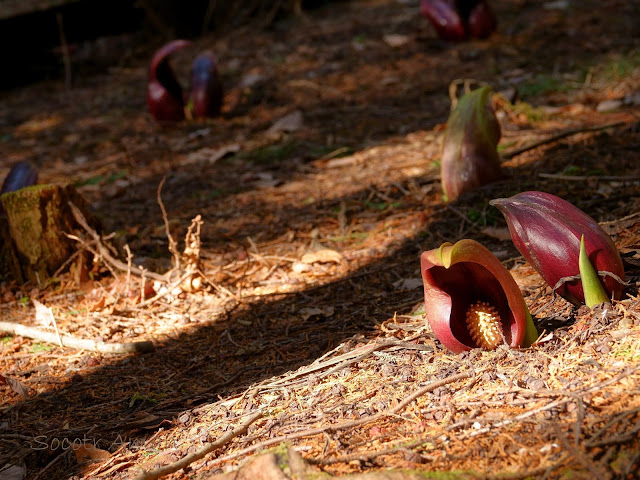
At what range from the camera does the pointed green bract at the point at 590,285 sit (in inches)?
67.8

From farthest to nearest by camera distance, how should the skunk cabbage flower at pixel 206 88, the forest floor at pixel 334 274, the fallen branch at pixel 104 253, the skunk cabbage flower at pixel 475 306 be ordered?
the skunk cabbage flower at pixel 206 88 < the fallen branch at pixel 104 253 < the skunk cabbage flower at pixel 475 306 < the forest floor at pixel 334 274

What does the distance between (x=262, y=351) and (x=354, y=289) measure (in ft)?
1.51

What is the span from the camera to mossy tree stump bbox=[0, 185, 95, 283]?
9.46 ft

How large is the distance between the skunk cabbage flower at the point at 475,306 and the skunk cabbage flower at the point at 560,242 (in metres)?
0.16

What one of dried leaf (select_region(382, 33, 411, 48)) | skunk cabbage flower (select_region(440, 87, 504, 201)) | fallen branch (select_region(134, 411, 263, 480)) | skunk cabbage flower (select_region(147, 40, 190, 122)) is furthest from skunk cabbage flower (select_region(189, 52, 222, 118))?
fallen branch (select_region(134, 411, 263, 480))

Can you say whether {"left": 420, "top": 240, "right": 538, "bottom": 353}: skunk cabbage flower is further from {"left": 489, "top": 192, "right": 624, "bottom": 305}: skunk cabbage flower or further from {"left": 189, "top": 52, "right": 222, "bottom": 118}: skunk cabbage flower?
{"left": 189, "top": 52, "right": 222, "bottom": 118}: skunk cabbage flower

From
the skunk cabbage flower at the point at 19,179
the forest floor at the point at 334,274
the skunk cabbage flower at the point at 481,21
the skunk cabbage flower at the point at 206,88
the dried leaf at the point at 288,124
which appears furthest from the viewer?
the skunk cabbage flower at the point at 481,21

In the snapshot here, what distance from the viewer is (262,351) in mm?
2271

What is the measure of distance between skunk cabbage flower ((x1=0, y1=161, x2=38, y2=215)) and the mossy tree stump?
18 centimetres

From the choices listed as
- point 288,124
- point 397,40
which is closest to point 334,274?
point 288,124

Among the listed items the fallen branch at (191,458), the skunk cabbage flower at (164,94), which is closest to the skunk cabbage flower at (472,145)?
the fallen branch at (191,458)

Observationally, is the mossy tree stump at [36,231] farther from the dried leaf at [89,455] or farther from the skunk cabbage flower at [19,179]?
the dried leaf at [89,455]

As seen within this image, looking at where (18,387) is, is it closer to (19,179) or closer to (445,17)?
(19,179)

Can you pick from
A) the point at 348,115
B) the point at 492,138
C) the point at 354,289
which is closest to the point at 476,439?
the point at 354,289
